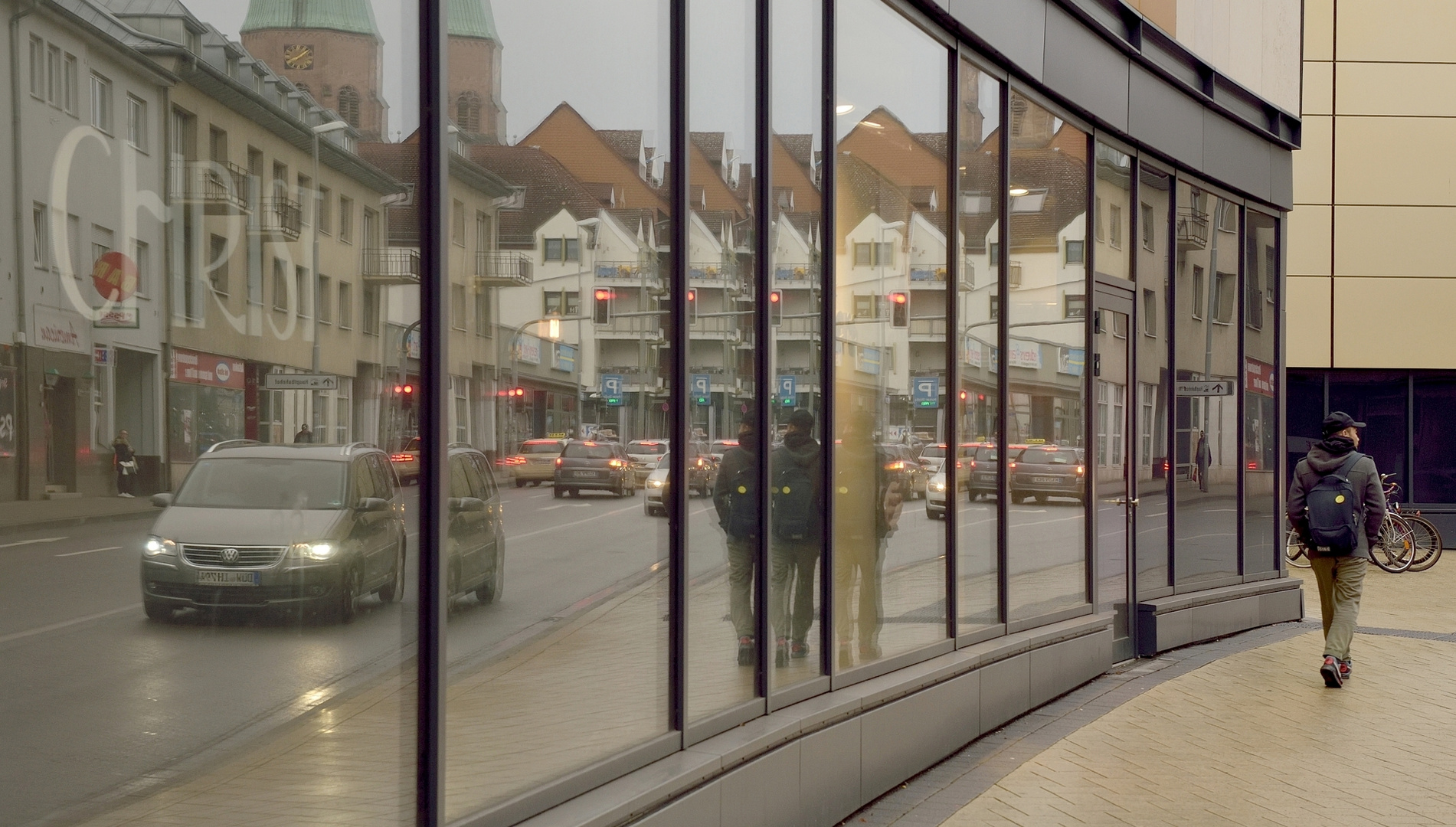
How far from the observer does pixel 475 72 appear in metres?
4.09

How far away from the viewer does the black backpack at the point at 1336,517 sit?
32.2 feet

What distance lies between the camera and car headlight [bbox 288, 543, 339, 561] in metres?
3.41

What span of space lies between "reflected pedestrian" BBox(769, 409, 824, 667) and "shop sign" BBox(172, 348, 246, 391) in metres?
3.25

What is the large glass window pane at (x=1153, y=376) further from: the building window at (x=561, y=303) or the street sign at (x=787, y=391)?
the building window at (x=561, y=303)

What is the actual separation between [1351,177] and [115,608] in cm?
2627

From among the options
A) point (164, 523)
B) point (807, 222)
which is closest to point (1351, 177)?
point (807, 222)

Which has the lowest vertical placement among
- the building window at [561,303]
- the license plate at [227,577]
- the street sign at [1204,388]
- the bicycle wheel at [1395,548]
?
the bicycle wheel at [1395,548]

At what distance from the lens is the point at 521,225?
14.4ft

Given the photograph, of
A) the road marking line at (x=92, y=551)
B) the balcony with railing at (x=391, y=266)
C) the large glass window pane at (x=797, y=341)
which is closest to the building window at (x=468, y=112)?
the balcony with railing at (x=391, y=266)

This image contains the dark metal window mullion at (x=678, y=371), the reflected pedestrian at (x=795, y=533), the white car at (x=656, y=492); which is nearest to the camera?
the white car at (x=656, y=492)

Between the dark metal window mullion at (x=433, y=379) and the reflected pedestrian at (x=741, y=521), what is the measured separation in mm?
1907

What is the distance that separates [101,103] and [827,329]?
422 cm

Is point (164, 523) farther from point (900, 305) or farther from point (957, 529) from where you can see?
point (957, 529)

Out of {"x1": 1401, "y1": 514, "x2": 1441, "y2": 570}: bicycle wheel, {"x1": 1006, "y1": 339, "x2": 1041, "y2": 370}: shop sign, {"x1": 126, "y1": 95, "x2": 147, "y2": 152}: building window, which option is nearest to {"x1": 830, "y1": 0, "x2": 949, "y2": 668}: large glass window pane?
{"x1": 1006, "y1": 339, "x2": 1041, "y2": 370}: shop sign
